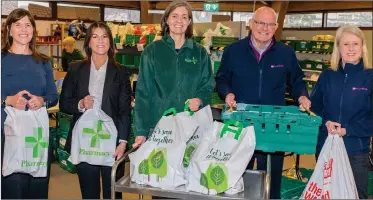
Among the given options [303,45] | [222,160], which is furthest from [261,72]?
[303,45]

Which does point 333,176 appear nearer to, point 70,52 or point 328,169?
point 328,169

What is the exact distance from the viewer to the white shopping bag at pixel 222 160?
2.14 metres

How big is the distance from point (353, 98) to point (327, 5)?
36.2 feet

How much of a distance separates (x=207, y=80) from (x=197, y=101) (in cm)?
22

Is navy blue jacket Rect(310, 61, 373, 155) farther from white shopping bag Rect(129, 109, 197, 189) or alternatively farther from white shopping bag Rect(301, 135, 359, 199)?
white shopping bag Rect(129, 109, 197, 189)

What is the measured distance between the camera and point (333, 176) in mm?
2293

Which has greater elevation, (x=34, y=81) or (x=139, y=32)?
(x=139, y=32)

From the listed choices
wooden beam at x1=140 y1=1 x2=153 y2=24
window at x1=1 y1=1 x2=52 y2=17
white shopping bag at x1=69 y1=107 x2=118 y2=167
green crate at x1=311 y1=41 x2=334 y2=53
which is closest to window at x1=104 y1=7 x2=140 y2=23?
wooden beam at x1=140 y1=1 x2=153 y2=24

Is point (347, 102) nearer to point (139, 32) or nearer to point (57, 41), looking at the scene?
point (139, 32)

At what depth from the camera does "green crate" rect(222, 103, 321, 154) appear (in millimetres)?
2193

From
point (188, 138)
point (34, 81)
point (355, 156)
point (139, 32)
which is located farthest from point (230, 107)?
point (139, 32)

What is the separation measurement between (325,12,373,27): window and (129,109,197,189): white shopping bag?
10.8m

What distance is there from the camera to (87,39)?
2.76 metres

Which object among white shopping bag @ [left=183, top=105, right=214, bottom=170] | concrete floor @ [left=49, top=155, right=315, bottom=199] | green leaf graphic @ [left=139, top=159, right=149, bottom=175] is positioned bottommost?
concrete floor @ [left=49, top=155, right=315, bottom=199]
